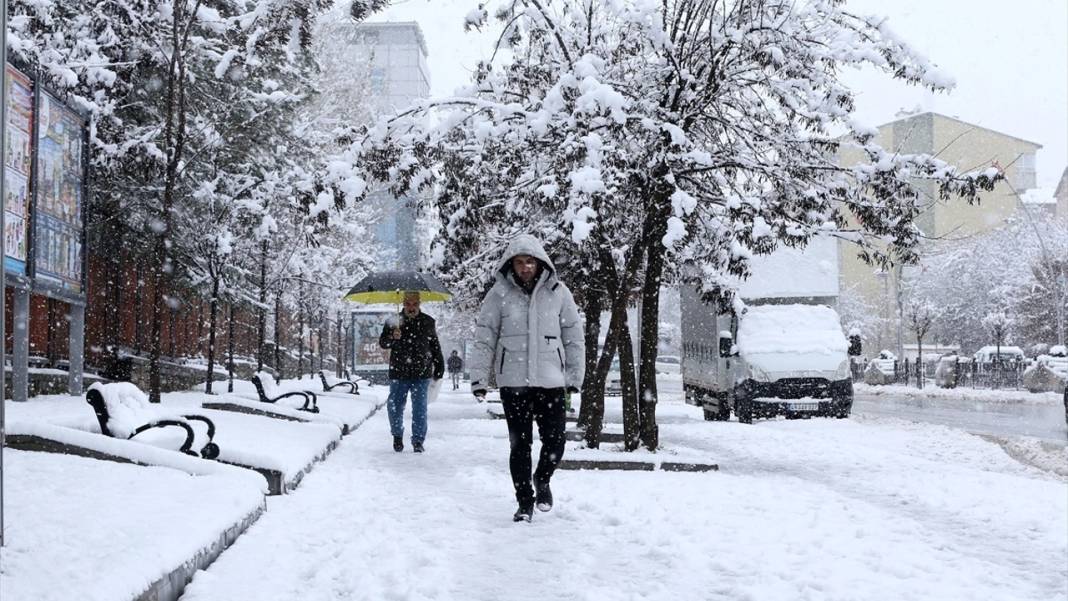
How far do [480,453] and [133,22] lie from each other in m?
8.49

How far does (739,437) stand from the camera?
1617 cm

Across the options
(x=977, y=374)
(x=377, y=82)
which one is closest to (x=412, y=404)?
(x=977, y=374)

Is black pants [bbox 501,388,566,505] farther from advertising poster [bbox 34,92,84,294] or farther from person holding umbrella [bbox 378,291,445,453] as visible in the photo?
advertising poster [bbox 34,92,84,294]

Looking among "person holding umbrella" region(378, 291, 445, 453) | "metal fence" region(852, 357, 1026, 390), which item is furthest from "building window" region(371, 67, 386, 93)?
"person holding umbrella" region(378, 291, 445, 453)

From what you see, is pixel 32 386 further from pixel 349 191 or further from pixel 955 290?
pixel 955 290

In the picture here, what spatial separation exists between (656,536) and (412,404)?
6.00 meters

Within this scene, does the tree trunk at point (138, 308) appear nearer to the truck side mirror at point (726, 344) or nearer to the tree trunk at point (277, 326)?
the tree trunk at point (277, 326)

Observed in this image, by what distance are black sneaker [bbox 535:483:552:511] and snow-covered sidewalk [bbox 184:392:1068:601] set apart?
91 mm

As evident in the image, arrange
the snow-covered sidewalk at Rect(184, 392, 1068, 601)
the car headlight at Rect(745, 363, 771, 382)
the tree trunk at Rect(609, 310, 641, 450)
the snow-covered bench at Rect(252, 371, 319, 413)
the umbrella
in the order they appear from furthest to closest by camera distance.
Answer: the car headlight at Rect(745, 363, 771, 382), the umbrella, the snow-covered bench at Rect(252, 371, 319, 413), the tree trunk at Rect(609, 310, 641, 450), the snow-covered sidewalk at Rect(184, 392, 1068, 601)

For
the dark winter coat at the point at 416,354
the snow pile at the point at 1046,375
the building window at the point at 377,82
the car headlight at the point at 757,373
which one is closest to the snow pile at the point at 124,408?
the dark winter coat at the point at 416,354

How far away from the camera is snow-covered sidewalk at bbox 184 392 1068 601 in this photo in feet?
17.4

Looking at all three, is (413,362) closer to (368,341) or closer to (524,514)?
(524,514)

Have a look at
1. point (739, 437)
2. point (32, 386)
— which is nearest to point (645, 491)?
point (739, 437)

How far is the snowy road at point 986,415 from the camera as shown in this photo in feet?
65.4
